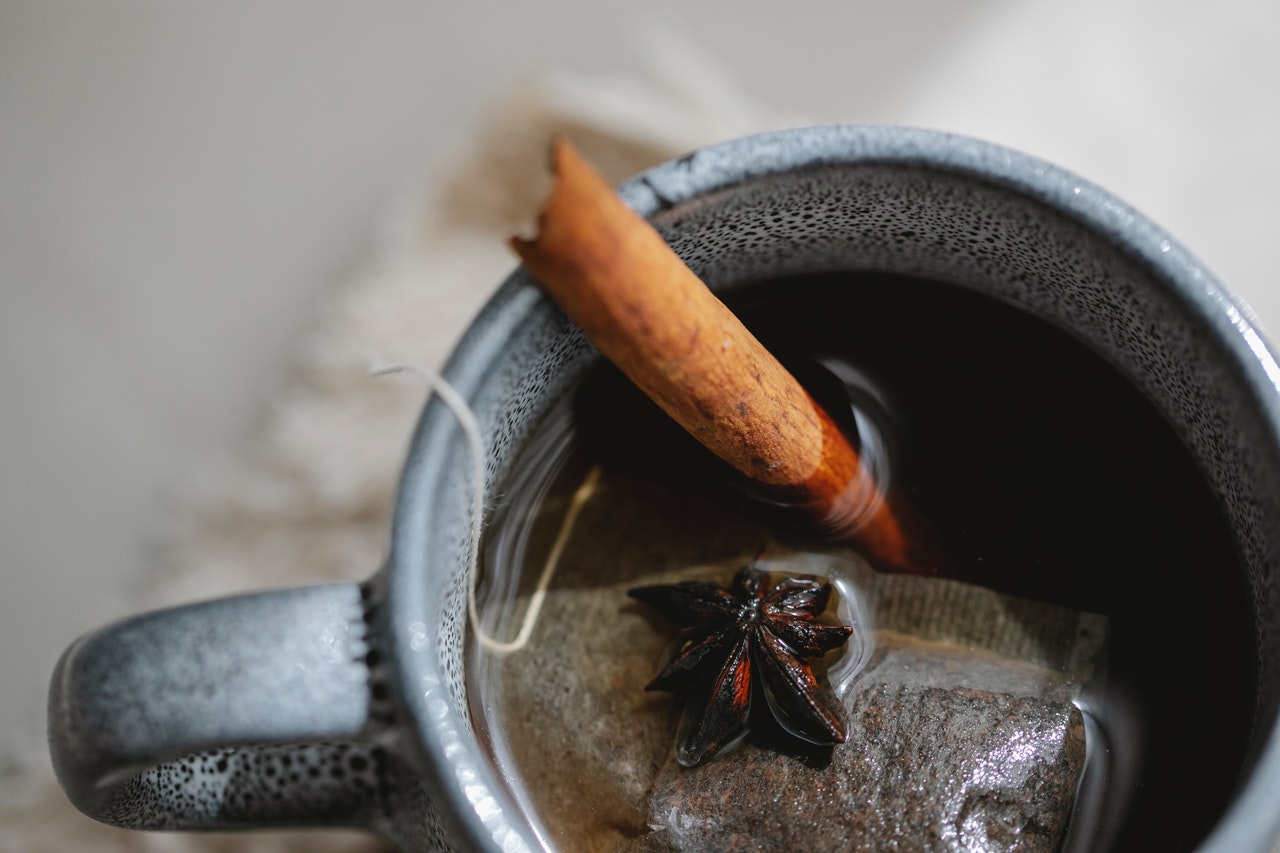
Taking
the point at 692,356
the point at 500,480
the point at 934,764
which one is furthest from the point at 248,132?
the point at 934,764

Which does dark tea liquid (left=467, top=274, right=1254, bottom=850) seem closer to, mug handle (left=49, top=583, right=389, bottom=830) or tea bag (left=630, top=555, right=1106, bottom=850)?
tea bag (left=630, top=555, right=1106, bottom=850)

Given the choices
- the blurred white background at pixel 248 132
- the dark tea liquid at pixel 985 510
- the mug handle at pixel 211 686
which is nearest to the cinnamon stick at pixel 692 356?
the dark tea liquid at pixel 985 510

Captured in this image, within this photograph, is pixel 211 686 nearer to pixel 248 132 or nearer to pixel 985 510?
pixel 985 510

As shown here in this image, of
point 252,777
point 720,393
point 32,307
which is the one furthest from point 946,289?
point 32,307

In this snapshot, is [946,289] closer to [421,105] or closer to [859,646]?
[859,646]

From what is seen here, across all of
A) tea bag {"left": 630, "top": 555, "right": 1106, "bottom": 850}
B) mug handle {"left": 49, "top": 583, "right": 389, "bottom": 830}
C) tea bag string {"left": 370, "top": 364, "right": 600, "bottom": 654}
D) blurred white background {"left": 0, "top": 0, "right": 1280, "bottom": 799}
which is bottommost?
tea bag {"left": 630, "top": 555, "right": 1106, "bottom": 850}

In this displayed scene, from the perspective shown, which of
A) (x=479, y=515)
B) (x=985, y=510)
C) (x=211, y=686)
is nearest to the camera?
(x=211, y=686)

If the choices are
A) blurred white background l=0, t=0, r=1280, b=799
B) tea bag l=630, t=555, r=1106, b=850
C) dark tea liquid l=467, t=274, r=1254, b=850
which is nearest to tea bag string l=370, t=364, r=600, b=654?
dark tea liquid l=467, t=274, r=1254, b=850

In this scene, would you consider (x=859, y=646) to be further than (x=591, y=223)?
Yes
